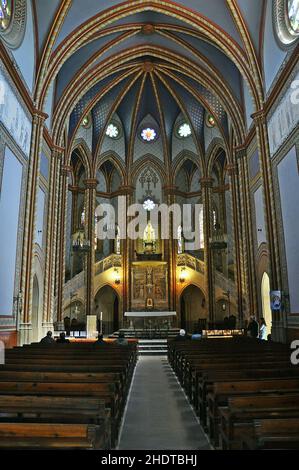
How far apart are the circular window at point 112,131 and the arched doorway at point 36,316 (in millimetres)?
16591

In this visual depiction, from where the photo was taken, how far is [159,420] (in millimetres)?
6309

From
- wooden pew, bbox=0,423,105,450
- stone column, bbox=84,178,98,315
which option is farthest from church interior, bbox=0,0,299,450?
stone column, bbox=84,178,98,315

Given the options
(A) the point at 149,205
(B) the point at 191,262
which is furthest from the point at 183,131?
(B) the point at 191,262

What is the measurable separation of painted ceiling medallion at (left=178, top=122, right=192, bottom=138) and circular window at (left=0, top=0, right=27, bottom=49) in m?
18.0

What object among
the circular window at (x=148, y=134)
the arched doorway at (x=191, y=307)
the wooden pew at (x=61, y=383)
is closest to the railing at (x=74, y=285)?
the arched doorway at (x=191, y=307)

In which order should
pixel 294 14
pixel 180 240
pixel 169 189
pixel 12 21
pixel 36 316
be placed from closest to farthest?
pixel 294 14
pixel 12 21
pixel 36 316
pixel 180 240
pixel 169 189

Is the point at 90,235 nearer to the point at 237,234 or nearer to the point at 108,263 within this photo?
the point at 108,263

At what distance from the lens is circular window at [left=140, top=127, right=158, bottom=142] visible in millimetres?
31328

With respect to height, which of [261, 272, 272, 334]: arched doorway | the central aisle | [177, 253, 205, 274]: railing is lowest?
the central aisle

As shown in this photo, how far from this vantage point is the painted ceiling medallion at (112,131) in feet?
99.5

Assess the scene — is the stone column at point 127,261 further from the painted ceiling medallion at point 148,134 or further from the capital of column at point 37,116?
the capital of column at point 37,116

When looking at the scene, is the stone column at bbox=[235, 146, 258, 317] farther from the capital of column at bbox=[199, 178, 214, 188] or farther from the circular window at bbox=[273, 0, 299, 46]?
the capital of column at bbox=[199, 178, 214, 188]

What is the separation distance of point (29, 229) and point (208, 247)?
15661 mm
